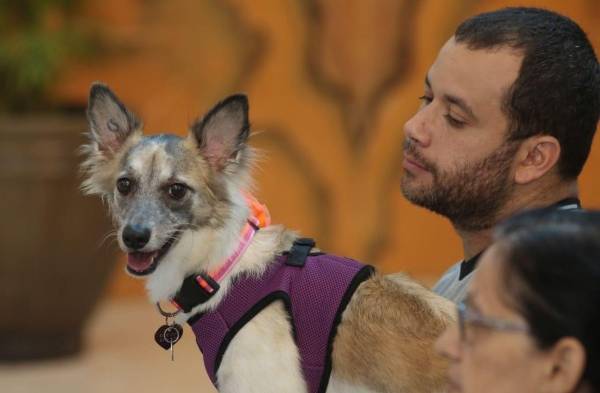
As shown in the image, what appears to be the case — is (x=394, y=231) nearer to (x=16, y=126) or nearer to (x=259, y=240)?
(x=16, y=126)

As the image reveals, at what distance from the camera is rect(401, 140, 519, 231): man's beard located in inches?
88.0

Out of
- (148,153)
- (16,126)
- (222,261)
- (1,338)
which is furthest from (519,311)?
(1,338)

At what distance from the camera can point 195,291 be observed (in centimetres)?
245

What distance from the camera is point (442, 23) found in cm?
639

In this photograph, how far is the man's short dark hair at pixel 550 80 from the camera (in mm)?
2172

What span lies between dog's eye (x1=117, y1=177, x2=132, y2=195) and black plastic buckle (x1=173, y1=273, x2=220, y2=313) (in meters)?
0.27

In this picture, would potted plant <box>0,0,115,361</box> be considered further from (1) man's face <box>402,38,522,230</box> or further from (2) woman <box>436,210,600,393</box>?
(2) woman <box>436,210,600,393</box>

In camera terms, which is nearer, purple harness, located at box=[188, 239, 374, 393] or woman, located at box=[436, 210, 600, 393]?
woman, located at box=[436, 210, 600, 393]

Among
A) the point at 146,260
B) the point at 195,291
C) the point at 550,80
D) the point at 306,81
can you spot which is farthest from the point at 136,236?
the point at 306,81

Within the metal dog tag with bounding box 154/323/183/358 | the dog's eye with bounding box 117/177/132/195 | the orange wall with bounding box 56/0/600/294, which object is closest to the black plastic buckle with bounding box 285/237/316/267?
the metal dog tag with bounding box 154/323/183/358

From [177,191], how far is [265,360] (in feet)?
1.49

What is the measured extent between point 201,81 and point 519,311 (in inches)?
192

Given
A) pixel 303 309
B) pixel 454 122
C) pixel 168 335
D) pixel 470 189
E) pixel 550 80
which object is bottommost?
pixel 168 335

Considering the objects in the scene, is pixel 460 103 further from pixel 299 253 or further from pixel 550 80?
pixel 299 253
